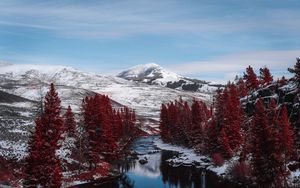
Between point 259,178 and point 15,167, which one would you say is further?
point 15,167

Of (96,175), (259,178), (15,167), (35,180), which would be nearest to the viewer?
(35,180)

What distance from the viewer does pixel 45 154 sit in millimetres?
46031

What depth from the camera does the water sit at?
66.5 m

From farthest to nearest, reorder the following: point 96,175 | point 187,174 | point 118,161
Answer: point 118,161 < point 187,174 < point 96,175

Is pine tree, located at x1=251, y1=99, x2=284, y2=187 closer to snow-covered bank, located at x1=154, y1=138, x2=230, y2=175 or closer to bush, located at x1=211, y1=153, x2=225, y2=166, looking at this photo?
snow-covered bank, located at x1=154, y1=138, x2=230, y2=175

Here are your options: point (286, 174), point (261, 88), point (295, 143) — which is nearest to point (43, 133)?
point (286, 174)

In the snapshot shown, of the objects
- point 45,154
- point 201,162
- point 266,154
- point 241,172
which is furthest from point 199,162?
point 45,154

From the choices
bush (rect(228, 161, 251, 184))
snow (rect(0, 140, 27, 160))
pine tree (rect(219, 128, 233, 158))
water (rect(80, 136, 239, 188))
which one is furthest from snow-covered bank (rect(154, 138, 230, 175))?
snow (rect(0, 140, 27, 160))

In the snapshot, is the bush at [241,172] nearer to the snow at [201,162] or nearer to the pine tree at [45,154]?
the snow at [201,162]

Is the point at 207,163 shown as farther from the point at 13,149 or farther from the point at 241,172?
the point at 13,149

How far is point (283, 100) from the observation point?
83.2 metres

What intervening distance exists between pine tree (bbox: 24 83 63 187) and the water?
60.0 feet

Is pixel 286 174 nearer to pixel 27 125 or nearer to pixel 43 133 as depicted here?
pixel 43 133

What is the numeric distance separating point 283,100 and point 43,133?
54.5 m
